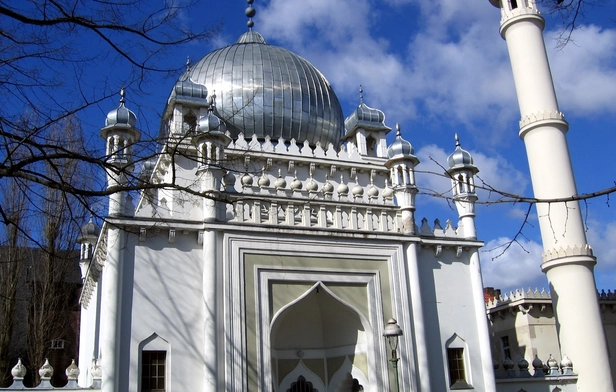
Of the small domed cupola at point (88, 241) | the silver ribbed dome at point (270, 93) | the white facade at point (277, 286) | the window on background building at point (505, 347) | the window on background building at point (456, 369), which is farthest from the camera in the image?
the window on background building at point (505, 347)

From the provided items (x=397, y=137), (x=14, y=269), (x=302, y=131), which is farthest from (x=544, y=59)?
(x=14, y=269)

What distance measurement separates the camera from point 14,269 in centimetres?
2083

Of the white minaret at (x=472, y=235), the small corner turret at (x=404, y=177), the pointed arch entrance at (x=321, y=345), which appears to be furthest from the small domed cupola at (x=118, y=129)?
the white minaret at (x=472, y=235)

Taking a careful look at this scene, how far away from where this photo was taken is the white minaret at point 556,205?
1648 cm

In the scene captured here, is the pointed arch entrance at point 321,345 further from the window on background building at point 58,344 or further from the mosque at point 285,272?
the window on background building at point 58,344

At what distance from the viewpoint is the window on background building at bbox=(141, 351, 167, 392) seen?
12.3m

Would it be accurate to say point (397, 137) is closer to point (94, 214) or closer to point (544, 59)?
point (544, 59)

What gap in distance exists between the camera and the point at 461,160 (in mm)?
17062

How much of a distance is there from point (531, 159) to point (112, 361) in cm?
1236

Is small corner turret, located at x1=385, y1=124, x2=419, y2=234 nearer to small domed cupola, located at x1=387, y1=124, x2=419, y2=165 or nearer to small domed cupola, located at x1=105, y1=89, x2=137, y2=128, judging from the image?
small domed cupola, located at x1=387, y1=124, x2=419, y2=165

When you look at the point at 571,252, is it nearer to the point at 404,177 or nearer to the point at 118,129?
the point at 404,177

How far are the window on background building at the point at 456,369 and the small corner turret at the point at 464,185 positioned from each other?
115 inches

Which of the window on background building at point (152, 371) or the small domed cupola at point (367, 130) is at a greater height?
the small domed cupola at point (367, 130)

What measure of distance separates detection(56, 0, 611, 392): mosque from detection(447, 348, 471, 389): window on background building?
4cm
